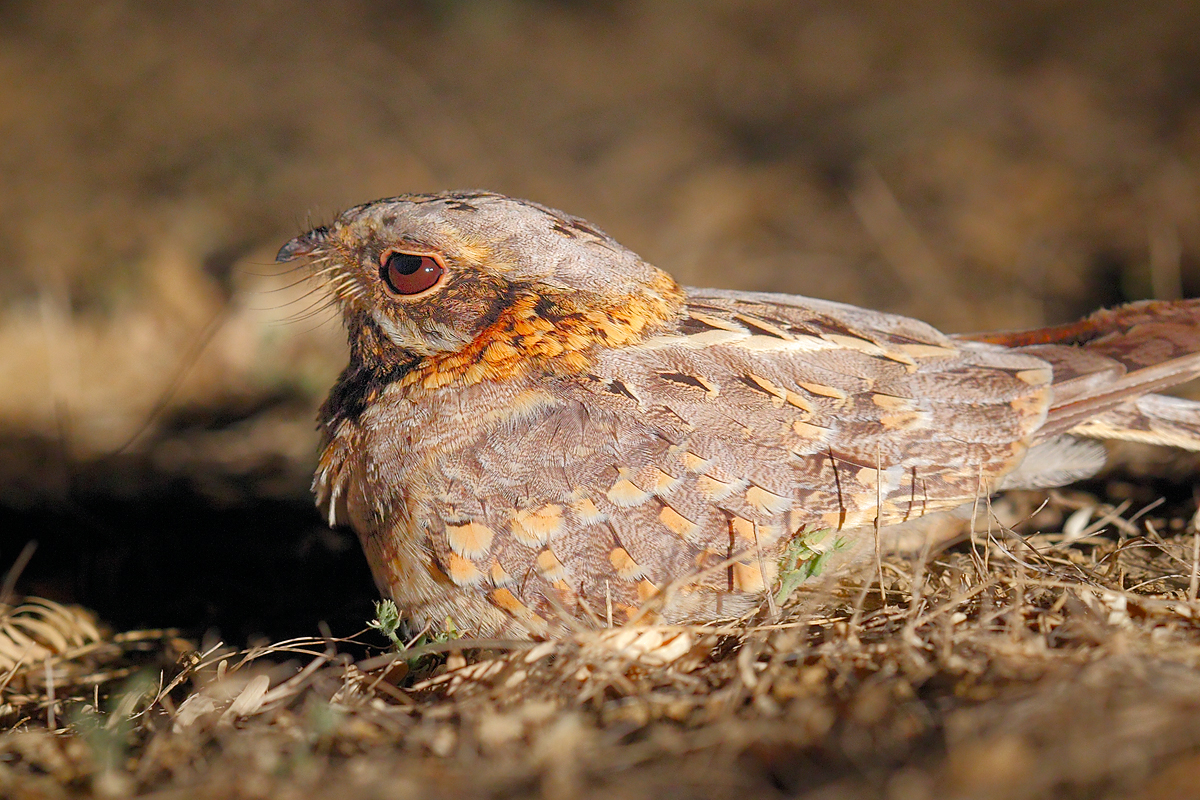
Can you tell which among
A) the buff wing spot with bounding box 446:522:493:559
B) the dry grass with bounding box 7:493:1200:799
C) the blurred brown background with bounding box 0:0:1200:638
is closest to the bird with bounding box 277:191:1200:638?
the buff wing spot with bounding box 446:522:493:559

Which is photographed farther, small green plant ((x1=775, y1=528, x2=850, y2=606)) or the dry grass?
small green plant ((x1=775, y1=528, x2=850, y2=606))

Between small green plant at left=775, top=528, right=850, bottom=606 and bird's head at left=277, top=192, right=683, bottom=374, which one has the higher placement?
bird's head at left=277, top=192, right=683, bottom=374

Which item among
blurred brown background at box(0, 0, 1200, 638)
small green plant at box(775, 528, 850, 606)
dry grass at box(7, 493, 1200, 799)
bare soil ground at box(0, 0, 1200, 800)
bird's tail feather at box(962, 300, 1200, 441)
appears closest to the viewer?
dry grass at box(7, 493, 1200, 799)

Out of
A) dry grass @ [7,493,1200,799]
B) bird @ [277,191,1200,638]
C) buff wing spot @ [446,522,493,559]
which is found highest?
bird @ [277,191,1200,638]

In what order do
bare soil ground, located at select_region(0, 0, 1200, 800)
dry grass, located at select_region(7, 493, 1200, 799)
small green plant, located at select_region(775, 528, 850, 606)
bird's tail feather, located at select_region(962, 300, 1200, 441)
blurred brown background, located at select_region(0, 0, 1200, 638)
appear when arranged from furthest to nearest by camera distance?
blurred brown background, located at select_region(0, 0, 1200, 638), bird's tail feather, located at select_region(962, 300, 1200, 441), small green plant, located at select_region(775, 528, 850, 606), bare soil ground, located at select_region(0, 0, 1200, 800), dry grass, located at select_region(7, 493, 1200, 799)

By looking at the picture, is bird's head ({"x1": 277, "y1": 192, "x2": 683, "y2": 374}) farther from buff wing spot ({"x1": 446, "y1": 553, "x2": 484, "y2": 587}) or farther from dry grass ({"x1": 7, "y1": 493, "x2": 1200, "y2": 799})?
dry grass ({"x1": 7, "y1": 493, "x2": 1200, "y2": 799})

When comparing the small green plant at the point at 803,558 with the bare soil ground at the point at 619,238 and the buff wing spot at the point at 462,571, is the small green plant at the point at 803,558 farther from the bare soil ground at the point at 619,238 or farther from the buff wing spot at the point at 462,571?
the buff wing spot at the point at 462,571

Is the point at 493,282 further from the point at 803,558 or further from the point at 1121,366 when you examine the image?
the point at 1121,366
